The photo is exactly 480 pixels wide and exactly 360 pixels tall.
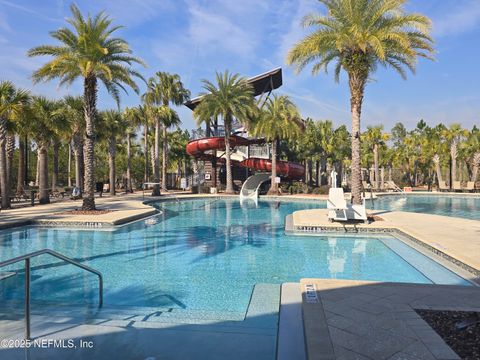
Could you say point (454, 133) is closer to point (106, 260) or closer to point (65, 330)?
point (106, 260)

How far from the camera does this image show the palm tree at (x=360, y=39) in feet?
45.0

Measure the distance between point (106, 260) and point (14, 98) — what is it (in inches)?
572

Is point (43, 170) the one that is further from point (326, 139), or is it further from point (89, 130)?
point (326, 139)

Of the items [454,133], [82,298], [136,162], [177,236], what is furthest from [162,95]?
[454,133]

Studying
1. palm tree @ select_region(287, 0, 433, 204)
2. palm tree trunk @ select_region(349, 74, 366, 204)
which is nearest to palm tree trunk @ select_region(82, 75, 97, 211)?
palm tree @ select_region(287, 0, 433, 204)

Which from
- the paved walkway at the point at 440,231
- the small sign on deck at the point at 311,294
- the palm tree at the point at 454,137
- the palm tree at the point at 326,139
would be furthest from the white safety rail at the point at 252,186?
the palm tree at the point at 454,137

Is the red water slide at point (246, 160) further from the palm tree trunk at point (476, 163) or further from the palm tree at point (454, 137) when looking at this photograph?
the palm tree trunk at point (476, 163)

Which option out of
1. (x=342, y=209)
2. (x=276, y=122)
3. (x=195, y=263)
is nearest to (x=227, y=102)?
(x=276, y=122)

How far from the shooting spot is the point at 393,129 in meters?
85.6

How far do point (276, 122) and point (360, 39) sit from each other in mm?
18265

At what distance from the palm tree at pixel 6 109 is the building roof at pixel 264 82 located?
18800 millimetres

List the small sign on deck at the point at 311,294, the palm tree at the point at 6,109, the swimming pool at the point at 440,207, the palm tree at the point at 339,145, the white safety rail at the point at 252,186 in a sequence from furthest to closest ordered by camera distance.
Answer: the palm tree at the point at 339,145 → the white safety rail at the point at 252,186 → the swimming pool at the point at 440,207 → the palm tree at the point at 6,109 → the small sign on deck at the point at 311,294

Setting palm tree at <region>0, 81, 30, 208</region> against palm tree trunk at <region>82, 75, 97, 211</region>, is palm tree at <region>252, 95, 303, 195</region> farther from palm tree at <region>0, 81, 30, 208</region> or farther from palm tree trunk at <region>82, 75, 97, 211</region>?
palm tree at <region>0, 81, 30, 208</region>

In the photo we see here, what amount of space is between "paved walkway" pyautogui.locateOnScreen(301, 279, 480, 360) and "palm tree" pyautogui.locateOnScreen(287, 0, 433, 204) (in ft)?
32.1
